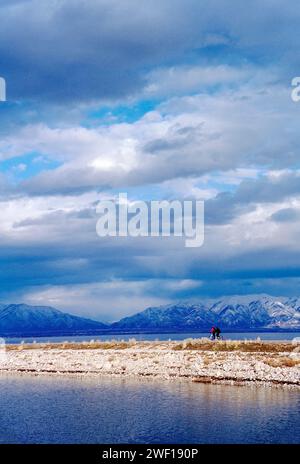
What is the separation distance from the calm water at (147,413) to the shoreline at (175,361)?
16.1 ft

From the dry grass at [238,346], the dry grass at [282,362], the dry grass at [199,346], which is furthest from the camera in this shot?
the dry grass at [199,346]

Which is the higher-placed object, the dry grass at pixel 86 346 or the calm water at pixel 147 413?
the dry grass at pixel 86 346

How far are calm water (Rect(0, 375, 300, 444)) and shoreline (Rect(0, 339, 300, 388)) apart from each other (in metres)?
4.92

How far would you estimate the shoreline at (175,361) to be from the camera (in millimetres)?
58000

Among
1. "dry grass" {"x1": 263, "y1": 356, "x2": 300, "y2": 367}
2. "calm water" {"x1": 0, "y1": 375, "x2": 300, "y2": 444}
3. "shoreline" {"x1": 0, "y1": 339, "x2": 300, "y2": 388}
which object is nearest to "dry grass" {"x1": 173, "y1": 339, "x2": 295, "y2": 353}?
"shoreline" {"x1": 0, "y1": 339, "x2": 300, "y2": 388}

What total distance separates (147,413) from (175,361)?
87.4 feet

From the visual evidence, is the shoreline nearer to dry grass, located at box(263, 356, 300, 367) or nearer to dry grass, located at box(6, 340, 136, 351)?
dry grass, located at box(263, 356, 300, 367)

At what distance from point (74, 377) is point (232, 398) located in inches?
938

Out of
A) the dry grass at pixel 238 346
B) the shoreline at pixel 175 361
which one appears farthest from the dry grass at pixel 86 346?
the dry grass at pixel 238 346

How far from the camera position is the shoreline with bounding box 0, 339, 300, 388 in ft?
190

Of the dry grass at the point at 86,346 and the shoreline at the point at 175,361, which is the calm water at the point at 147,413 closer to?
the shoreline at the point at 175,361

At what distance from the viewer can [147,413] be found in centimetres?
4141

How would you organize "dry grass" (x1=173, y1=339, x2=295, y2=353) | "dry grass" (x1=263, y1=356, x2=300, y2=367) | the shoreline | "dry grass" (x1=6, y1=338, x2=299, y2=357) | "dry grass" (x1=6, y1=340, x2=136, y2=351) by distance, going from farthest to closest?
1. "dry grass" (x1=6, y1=340, x2=136, y2=351)
2. "dry grass" (x1=6, y1=338, x2=299, y2=357)
3. "dry grass" (x1=173, y1=339, x2=295, y2=353)
4. "dry grass" (x1=263, y1=356, x2=300, y2=367)
5. the shoreline

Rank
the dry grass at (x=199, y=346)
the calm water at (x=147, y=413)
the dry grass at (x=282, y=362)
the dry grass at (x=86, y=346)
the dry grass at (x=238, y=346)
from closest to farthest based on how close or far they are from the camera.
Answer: the calm water at (x=147, y=413) → the dry grass at (x=282, y=362) → the dry grass at (x=238, y=346) → the dry grass at (x=199, y=346) → the dry grass at (x=86, y=346)
